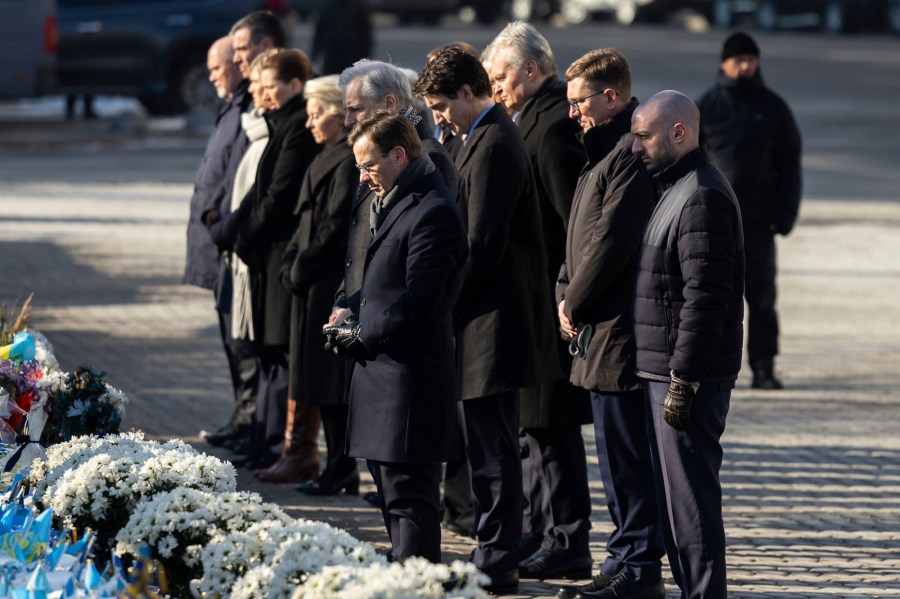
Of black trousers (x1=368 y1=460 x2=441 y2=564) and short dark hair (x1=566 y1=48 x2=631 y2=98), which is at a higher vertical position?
short dark hair (x1=566 y1=48 x2=631 y2=98)

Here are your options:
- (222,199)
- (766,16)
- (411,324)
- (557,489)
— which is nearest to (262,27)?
(222,199)

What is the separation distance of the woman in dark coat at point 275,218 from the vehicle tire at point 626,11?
3683cm

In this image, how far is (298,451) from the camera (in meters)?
8.12

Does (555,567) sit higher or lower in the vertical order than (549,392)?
lower

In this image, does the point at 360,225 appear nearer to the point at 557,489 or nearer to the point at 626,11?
the point at 557,489

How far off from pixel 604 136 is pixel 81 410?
7.25 feet

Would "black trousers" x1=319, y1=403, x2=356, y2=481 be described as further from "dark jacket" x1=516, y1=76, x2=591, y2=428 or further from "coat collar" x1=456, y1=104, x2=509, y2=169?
"coat collar" x1=456, y1=104, x2=509, y2=169

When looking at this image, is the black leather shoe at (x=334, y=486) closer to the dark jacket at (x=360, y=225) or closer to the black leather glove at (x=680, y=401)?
the dark jacket at (x=360, y=225)

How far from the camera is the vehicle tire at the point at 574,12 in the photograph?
4462cm

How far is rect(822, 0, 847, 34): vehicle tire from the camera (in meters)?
39.5

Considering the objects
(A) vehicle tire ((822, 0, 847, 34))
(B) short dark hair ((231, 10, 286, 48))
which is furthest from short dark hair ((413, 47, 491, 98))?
(A) vehicle tire ((822, 0, 847, 34))

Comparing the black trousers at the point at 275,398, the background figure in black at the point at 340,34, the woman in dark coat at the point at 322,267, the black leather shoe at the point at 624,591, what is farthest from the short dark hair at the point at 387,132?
the background figure in black at the point at 340,34

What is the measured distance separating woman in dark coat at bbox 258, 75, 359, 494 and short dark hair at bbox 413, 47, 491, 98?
88 cm

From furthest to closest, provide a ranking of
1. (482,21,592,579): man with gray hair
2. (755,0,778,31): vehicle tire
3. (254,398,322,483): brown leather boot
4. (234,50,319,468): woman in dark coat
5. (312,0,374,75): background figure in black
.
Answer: (755,0,778,31): vehicle tire, (312,0,374,75): background figure in black, (254,398,322,483): brown leather boot, (234,50,319,468): woman in dark coat, (482,21,592,579): man with gray hair
